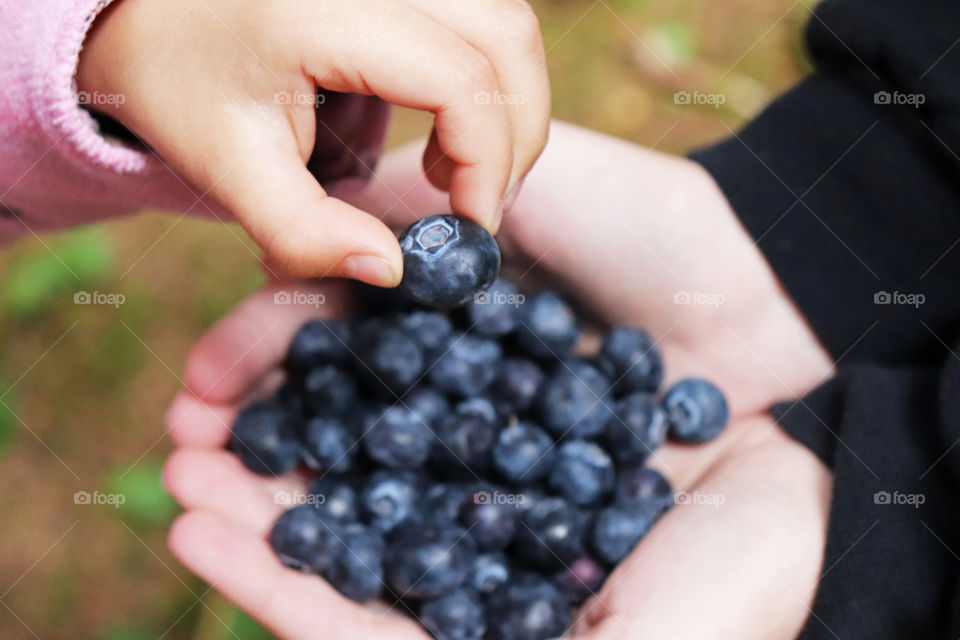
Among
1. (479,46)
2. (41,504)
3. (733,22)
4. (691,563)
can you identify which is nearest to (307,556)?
(691,563)

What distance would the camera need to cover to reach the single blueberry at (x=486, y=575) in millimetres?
1404

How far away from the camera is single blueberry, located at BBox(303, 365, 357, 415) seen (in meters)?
1.51

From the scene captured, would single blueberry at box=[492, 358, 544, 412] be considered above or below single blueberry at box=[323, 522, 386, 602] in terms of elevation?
above

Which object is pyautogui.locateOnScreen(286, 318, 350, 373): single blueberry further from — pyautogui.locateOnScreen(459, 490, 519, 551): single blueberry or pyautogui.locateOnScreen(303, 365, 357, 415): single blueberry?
pyautogui.locateOnScreen(459, 490, 519, 551): single blueberry

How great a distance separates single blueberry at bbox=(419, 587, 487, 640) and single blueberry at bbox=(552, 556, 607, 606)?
0.16 m

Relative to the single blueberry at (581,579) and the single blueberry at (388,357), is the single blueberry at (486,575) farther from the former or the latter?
the single blueberry at (388,357)

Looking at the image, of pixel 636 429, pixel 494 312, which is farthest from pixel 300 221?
pixel 636 429

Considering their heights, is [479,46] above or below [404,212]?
above

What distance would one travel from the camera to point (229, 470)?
1.46 metres

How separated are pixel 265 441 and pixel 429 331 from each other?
13.8 inches

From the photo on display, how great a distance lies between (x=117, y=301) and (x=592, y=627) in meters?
1.59

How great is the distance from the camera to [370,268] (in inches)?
37.4

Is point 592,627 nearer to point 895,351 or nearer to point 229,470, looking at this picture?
point 229,470

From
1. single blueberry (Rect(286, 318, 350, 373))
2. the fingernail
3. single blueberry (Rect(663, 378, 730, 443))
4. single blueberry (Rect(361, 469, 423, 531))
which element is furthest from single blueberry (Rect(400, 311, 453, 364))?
the fingernail
